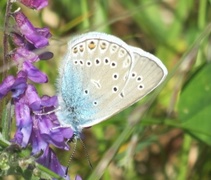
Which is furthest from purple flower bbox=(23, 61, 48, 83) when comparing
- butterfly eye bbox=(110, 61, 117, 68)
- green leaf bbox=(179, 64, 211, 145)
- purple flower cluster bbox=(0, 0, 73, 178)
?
green leaf bbox=(179, 64, 211, 145)

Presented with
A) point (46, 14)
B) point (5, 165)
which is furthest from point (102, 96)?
point (46, 14)

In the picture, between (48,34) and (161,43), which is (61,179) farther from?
(161,43)

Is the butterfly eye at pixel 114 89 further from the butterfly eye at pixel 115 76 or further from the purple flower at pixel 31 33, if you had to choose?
the purple flower at pixel 31 33

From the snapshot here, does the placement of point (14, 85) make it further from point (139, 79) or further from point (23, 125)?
point (139, 79)

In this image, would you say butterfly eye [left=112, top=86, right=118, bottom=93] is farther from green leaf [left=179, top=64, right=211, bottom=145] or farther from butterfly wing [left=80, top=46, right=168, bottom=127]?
green leaf [left=179, top=64, right=211, bottom=145]

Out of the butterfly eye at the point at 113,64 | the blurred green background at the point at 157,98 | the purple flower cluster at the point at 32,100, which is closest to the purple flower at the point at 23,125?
the purple flower cluster at the point at 32,100

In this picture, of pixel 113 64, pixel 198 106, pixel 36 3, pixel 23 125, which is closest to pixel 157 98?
pixel 198 106
